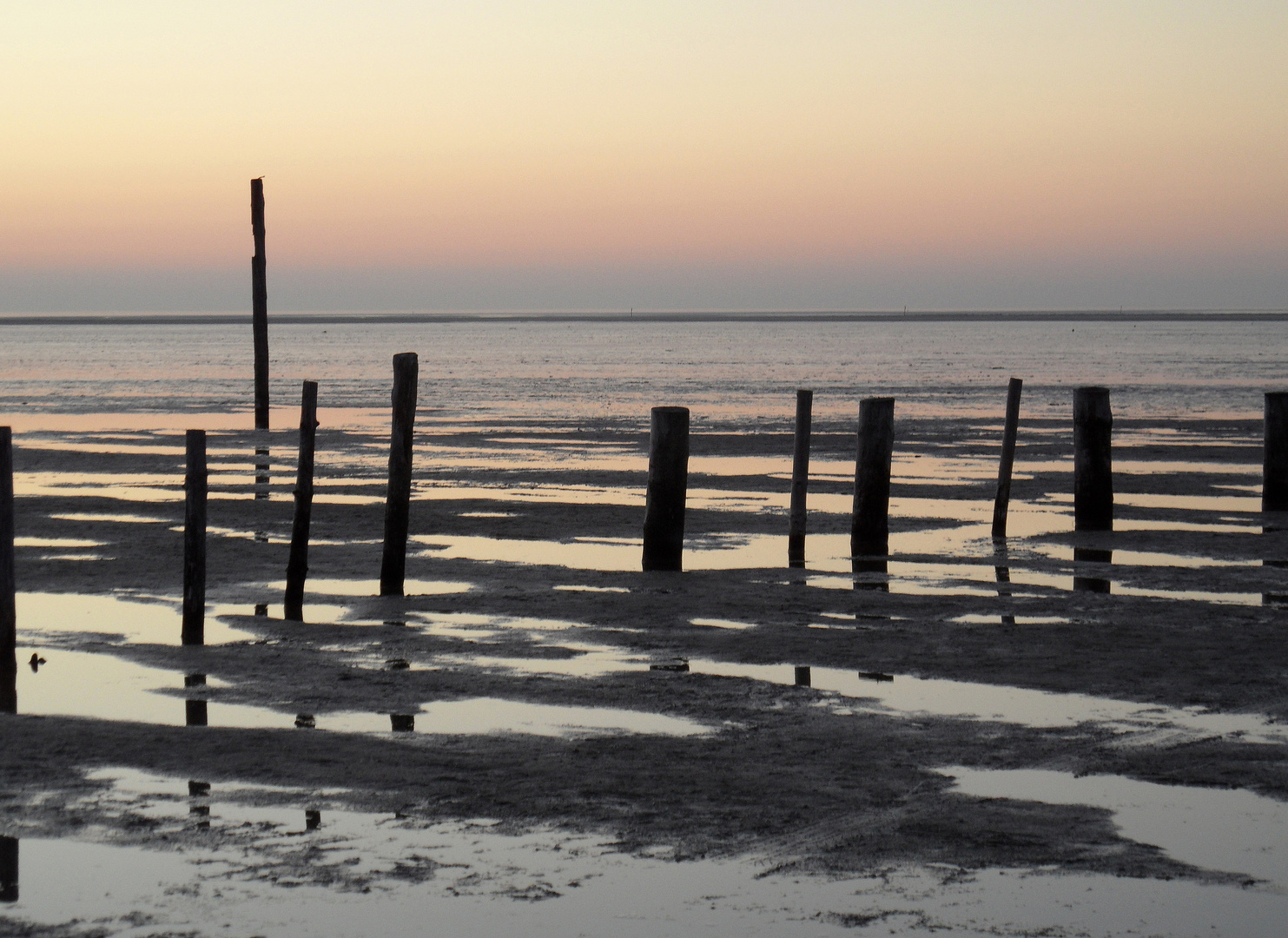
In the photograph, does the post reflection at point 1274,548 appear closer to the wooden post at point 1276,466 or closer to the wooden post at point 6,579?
the wooden post at point 1276,466

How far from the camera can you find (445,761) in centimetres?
688

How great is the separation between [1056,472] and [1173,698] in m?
14.1

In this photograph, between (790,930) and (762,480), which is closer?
(790,930)

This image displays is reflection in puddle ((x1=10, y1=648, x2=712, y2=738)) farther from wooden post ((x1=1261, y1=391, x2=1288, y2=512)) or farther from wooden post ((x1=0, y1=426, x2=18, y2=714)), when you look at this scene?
wooden post ((x1=1261, y1=391, x2=1288, y2=512))

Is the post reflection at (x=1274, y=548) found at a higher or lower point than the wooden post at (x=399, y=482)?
lower

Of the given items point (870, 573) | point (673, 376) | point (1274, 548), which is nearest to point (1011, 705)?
point (870, 573)

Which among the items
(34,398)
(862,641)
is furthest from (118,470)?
(34,398)

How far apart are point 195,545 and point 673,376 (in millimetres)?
48728

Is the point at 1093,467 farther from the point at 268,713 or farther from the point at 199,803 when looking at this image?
the point at 199,803

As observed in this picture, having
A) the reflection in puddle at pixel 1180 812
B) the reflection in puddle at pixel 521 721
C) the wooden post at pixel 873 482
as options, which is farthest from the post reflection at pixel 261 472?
the reflection in puddle at pixel 1180 812

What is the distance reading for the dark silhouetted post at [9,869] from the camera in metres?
5.31

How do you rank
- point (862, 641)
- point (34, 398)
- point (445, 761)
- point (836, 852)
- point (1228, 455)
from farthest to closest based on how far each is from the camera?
1. point (34, 398)
2. point (1228, 455)
3. point (862, 641)
4. point (445, 761)
5. point (836, 852)

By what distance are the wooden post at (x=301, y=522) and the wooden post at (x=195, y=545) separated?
0.89 meters

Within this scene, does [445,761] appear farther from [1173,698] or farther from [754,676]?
[1173,698]
